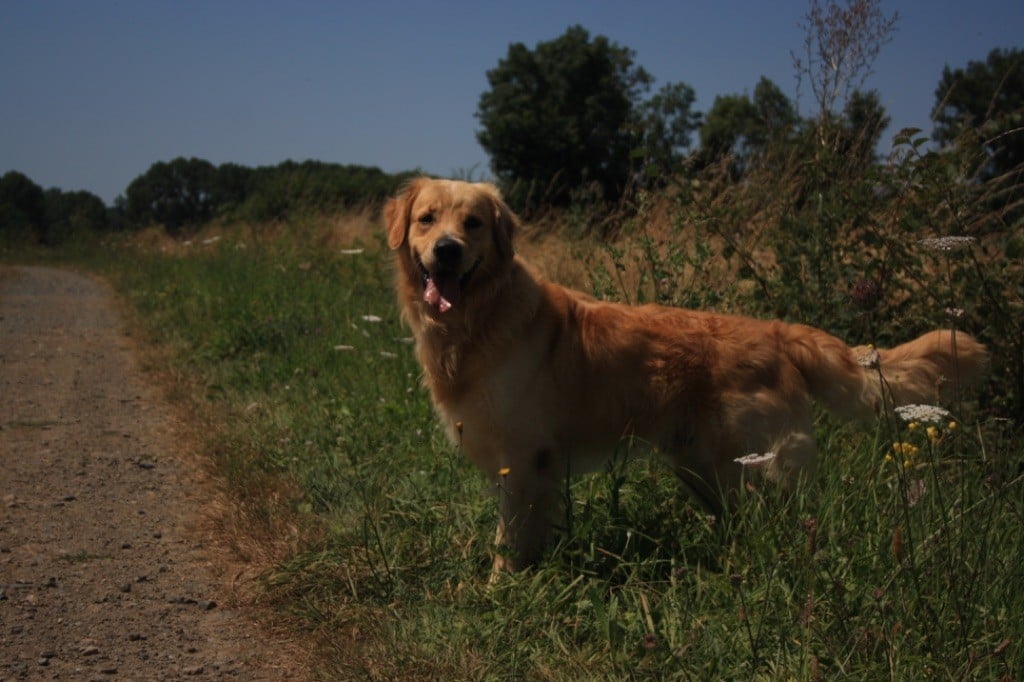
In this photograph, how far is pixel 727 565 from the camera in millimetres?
3012

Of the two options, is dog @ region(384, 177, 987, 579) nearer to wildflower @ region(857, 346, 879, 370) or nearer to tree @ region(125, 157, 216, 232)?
wildflower @ region(857, 346, 879, 370)

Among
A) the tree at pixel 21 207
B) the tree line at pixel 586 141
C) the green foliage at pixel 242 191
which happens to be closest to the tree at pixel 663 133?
the tree line at pixel 586 141

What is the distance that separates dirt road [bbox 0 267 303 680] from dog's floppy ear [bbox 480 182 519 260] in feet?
5.81

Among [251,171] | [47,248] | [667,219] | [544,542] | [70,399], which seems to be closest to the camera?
[544,542]

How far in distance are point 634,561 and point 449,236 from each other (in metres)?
1.52

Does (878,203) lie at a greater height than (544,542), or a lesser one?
greater

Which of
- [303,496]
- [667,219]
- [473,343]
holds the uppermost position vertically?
[667,219]

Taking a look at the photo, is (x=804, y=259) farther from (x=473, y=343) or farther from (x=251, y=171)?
(x=251, y=171)

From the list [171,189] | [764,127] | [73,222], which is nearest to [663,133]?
[764,127]

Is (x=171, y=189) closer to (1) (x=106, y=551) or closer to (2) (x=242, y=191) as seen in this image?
(2) (x=242, y=191)

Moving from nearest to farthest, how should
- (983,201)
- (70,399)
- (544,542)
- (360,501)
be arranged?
(544,542) → (360,501) → (983,201) → (70,399)

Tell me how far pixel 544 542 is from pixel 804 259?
2.73 metres

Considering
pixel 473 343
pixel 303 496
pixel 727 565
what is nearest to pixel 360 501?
pixel 303 496

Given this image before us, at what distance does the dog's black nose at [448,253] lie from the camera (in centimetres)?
371
